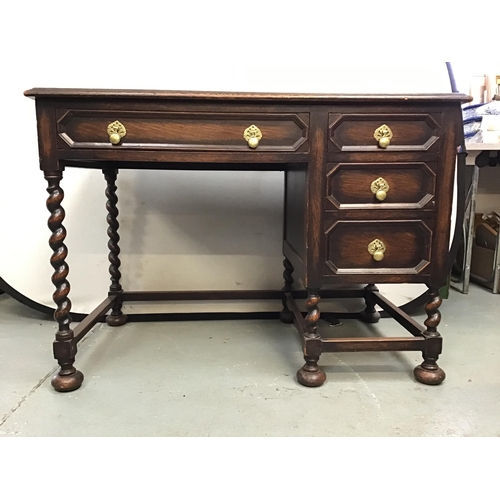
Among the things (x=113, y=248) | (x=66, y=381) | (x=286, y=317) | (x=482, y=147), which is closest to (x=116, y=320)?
(x=113, y=248)

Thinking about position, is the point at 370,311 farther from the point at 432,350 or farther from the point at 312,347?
the point at 312,347

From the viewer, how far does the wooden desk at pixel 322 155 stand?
1.27m

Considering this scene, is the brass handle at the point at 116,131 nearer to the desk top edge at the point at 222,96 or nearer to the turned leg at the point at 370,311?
the desk top edge at the point at 222,96

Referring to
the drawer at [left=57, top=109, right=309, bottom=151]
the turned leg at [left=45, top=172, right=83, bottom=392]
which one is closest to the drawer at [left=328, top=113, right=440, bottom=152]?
the drawer at [left=57, top=109, right=309, bottom=151]

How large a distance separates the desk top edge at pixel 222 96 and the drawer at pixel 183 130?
0.14ft

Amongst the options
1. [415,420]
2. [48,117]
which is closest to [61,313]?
[48,117]

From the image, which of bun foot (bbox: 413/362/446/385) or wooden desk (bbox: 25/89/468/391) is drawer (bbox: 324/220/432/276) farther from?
bun foot (bbox: 413/362/446/385)

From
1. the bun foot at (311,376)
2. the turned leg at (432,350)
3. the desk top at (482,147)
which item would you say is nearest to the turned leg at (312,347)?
the bun foot at (311,376)

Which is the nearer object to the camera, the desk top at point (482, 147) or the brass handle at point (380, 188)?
the brass handle at point (380, 188)

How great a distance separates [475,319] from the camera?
1981 mm

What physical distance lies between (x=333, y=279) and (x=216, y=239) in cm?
76

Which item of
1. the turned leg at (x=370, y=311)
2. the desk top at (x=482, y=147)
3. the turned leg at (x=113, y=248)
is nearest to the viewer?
the turned leg at (x=113, y=248)

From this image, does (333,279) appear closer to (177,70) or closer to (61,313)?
(61,313)

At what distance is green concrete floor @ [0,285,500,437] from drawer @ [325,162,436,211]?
0.56 m
